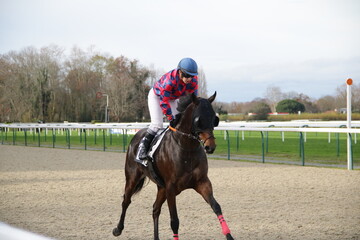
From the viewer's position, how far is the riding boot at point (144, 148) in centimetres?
468

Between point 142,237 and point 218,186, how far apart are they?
4202 mm

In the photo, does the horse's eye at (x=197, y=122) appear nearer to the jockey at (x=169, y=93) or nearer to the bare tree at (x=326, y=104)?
the jockey at (x=169, y=93)

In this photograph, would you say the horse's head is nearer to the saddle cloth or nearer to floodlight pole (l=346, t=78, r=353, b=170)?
the saddle cloth

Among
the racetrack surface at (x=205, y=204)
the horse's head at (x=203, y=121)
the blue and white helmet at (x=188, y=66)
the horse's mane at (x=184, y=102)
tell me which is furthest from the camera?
the racetrack surface at (x=205, y=204)

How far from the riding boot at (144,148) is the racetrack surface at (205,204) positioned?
878 millimetres

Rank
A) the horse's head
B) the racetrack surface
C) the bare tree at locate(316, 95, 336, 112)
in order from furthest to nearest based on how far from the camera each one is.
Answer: the bare tree at locate(316, 95, 336, 112) → the racetrack surface → the horse's head

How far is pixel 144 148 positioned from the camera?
4.70 meters

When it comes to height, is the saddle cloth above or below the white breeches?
below

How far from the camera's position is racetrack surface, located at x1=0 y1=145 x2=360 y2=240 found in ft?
16.5

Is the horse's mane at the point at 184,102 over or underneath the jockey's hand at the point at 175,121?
over

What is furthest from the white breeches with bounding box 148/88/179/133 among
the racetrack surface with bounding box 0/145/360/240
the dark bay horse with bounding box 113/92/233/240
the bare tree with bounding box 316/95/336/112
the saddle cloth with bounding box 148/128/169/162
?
the bare tree with bounding box 316/95/336/112

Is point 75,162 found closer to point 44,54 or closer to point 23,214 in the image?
point 23,214

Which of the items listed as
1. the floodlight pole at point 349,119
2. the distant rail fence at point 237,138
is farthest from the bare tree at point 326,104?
the floodlight pole at point 349,119

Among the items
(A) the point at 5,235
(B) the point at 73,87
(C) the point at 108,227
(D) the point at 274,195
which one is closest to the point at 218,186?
(D) the point at 274,195
